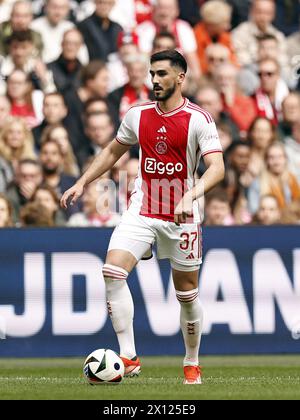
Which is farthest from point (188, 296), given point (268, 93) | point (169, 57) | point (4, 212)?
point (268, 93)

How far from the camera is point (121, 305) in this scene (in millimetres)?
9461

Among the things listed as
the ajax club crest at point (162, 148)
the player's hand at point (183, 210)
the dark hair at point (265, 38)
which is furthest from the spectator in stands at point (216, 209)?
the player's hand at point (183, 210)

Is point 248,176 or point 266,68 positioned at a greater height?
point 266,68

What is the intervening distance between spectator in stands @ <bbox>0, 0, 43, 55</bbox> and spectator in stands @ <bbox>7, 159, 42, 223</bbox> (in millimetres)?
2038

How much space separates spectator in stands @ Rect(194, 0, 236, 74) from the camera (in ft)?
54.8

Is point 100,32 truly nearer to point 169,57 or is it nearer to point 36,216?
point 36,216

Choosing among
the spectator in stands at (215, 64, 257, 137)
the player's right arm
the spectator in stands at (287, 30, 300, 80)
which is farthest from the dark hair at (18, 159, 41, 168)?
the player's right arm

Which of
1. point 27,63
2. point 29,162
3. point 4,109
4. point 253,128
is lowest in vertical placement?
point 29,162

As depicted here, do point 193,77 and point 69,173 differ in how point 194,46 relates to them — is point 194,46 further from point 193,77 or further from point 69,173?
point 69,173

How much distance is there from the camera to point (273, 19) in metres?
17.3

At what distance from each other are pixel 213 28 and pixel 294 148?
2089mm

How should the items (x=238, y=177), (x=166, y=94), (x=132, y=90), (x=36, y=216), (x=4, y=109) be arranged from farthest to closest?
(x=132, y=90)
(x=4, y=109)
(x=238, y=177)
(x=36, y=216)
(x=166, y=94)
